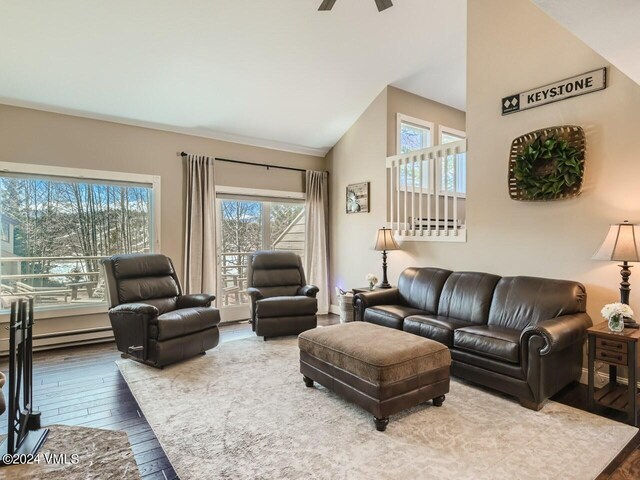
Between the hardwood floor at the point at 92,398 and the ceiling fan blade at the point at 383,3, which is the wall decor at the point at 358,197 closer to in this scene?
the ceiling fan blade at the point at 383,3

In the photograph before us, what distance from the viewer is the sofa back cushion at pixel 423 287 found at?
3.90 metres

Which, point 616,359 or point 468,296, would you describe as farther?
point 468,296

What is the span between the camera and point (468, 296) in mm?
3578

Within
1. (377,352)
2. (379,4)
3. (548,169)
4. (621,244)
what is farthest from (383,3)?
(621,244)

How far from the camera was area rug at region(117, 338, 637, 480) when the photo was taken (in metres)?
1.93

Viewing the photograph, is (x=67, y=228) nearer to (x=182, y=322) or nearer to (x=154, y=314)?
(x=154, y=314)

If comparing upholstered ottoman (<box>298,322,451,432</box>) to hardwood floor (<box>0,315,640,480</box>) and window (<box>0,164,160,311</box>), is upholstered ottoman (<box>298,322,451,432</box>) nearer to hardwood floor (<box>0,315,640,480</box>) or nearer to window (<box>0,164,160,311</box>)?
hardwood floor (<box>0,315,640,480</box>)

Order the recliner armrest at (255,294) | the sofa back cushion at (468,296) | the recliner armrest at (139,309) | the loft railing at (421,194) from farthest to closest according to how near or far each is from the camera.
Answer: the recliner armrest at (255,294), the loft railing at (421,194), the sofa back cushion at (468,296), the recliner armrest at (139,309)

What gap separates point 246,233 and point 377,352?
3560 millimetres

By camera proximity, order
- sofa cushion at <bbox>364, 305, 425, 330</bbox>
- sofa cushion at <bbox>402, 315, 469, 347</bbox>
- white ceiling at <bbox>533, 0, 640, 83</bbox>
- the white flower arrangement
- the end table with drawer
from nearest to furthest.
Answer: white ceiling at <bbox>533, 0, 640, 83</bbox>, the end table with drawer, the white flower arrangement, sofa cushion at <bbox>402, 315, 469, 347</bbox>, sofa cushion at <bbox>364, 305, 425, 330</bbox>

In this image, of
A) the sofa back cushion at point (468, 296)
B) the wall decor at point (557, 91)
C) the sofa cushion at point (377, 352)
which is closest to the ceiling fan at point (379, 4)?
the wall decor at point (557, 91)

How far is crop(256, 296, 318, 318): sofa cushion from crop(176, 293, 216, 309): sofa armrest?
1.87 feet

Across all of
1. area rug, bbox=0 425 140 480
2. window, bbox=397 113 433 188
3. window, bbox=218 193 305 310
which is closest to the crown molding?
window, bbox=218 193 305 310

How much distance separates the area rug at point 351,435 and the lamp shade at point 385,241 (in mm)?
1950
